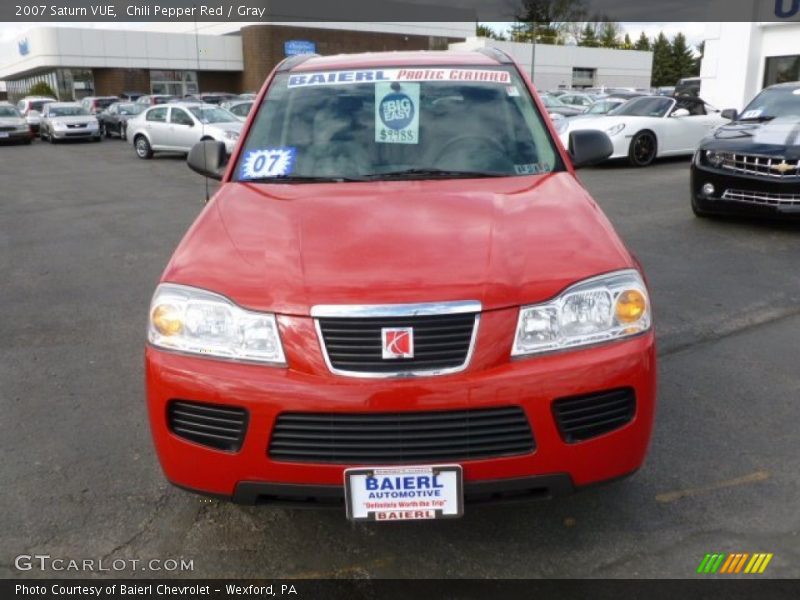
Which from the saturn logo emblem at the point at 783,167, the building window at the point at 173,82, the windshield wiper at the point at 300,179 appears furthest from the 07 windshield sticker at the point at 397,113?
the building window at the point at 173,82

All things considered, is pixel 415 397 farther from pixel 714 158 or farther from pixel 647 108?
pixel 647 108

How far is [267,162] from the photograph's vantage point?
3.54 metres

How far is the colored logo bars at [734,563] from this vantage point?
2594mm

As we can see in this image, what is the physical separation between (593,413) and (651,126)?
1273cm

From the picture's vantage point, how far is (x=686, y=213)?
30.1 ft

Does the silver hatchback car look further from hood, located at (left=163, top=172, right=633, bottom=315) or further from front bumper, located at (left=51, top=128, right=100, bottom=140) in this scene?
hood, located at (left=163, top=172, right=633, bottom=315)

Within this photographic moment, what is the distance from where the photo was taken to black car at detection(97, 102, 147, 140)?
2628 cm

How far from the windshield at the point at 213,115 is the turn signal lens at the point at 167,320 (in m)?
15.4

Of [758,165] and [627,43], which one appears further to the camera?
[627,43]

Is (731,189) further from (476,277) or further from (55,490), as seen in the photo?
(55,490)

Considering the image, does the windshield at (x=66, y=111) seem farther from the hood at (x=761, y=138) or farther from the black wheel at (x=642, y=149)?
the hood at (x=761, y=138)

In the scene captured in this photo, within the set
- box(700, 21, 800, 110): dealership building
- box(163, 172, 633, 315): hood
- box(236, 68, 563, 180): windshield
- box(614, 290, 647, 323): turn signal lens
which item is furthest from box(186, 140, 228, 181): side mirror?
box(700, 21, 800, 110): dealership building

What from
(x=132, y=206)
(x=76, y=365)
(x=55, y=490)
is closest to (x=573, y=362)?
(x=55, y=490)

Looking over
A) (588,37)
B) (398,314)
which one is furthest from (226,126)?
(588,37)
